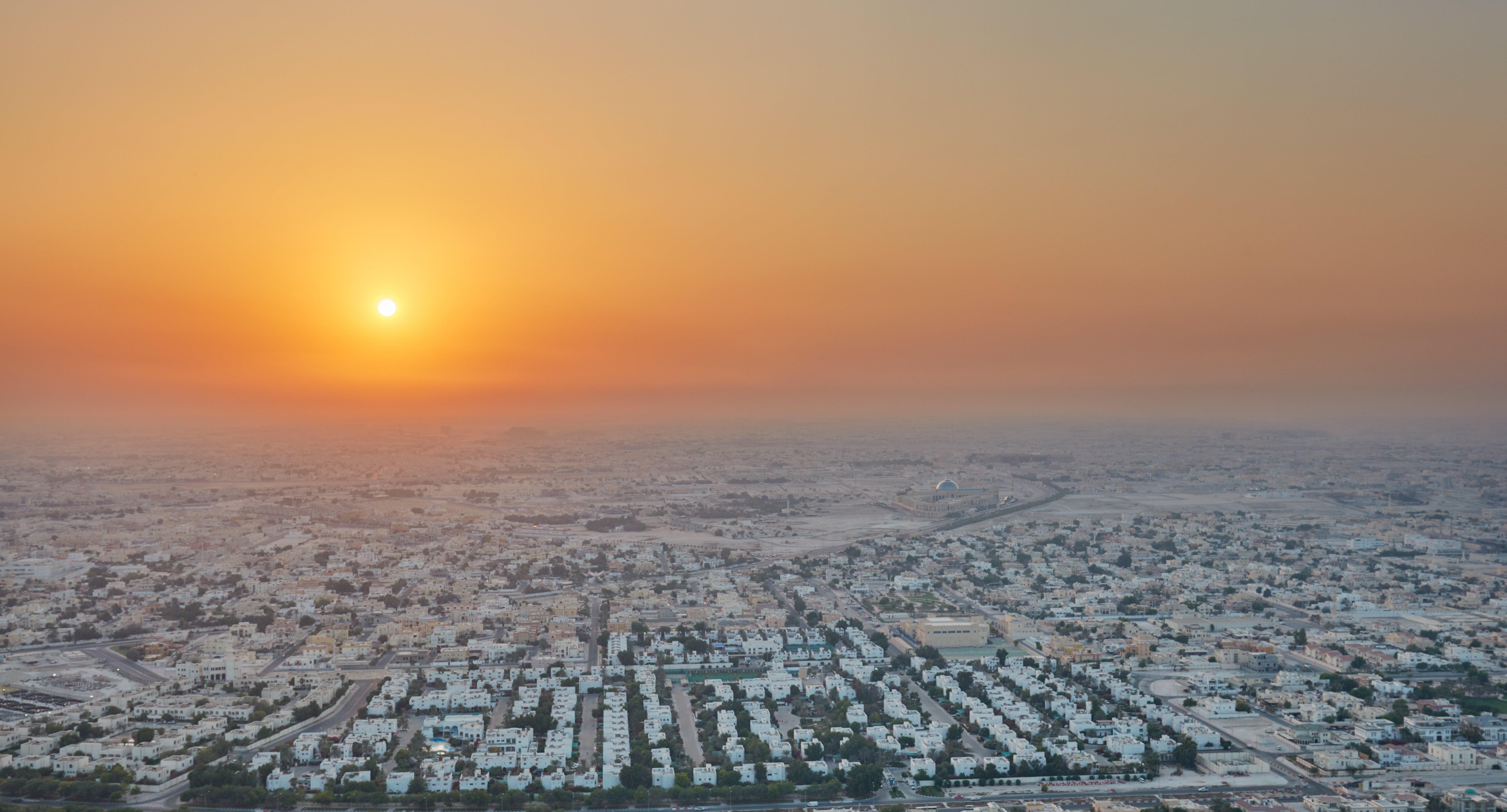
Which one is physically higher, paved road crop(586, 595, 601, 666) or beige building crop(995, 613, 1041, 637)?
beige building crop(995, 613, 1041, 637)

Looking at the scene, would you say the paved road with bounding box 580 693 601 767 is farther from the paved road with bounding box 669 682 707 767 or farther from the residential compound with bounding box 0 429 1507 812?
the paved road with bounding box 669 682 707 767

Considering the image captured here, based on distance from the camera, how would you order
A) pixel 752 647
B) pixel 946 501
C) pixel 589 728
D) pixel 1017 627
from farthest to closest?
pixel 946 501 → pixel 1017 627 → pixel 752 647 → pixel 589 728

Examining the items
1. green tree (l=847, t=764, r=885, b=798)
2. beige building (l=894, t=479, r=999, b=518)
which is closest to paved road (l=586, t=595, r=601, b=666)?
green tree (l=847, t=764, r=885, b=798)

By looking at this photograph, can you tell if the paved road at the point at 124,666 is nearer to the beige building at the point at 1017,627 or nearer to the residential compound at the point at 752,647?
the residential compound at the point at 752,647

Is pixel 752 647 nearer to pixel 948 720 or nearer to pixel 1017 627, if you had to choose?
pixel 948 720

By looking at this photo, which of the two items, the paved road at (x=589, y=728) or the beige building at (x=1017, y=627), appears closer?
the paved road at (x=589, y=728)

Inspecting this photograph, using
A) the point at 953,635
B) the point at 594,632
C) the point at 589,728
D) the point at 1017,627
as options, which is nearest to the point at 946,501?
the point at 1017,627

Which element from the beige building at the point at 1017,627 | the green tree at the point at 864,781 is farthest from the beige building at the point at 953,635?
the green tree at the point at 864,781
